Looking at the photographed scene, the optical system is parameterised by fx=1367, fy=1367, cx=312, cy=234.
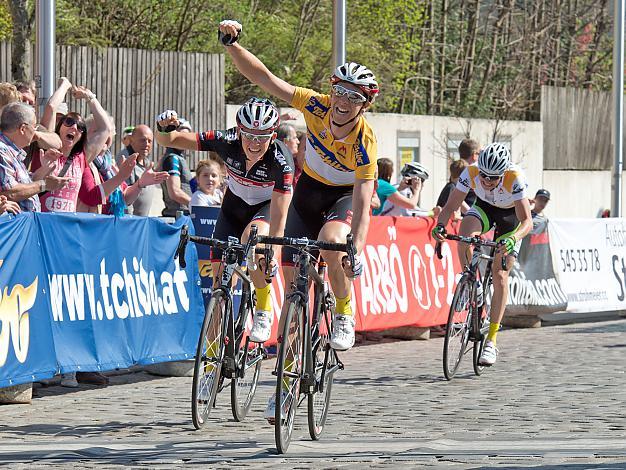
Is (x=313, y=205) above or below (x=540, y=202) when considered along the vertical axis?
above

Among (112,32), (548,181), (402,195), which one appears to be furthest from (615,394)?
(548,181)

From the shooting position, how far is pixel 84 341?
10453 mm

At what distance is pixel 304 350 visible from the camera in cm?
813

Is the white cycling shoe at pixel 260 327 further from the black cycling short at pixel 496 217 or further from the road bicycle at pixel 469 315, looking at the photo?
the black cycling short at pixel 496 217

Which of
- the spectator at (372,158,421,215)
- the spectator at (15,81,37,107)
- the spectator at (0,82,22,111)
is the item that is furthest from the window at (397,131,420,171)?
the spectator at (0,82,22,111)

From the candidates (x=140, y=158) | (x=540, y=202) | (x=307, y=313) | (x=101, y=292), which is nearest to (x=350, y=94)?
(x=307, y=313)

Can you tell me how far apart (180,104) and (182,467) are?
16.7 meters

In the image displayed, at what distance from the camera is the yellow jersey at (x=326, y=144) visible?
9.00m

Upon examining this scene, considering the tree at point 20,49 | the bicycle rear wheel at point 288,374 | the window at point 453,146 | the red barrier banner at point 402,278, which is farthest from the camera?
the window at point 453,146

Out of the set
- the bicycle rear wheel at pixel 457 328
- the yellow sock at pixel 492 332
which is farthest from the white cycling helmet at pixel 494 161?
the yellow sock at pixel 492 332

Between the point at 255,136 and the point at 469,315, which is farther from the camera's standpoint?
the point at 469,315

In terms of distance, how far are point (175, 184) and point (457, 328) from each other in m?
3.31

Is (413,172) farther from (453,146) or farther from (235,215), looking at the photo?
(453,146)

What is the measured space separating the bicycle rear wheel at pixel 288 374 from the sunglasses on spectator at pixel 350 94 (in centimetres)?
154
